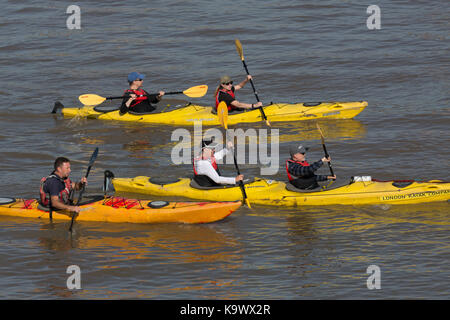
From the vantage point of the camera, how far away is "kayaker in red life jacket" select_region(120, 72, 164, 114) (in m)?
15.4

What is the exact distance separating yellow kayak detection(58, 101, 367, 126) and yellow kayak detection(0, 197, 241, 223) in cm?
507

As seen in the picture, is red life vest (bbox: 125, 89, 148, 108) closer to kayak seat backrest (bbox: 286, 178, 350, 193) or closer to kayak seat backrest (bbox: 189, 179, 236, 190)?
kayak seat backrest (bbox: 189, 179, 236, 190)

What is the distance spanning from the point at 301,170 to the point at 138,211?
239 centimetres

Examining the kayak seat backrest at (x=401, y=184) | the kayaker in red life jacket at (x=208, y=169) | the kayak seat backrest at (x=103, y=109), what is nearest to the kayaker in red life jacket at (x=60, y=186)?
the kayaker in red life jacket at (x=208, y=169)

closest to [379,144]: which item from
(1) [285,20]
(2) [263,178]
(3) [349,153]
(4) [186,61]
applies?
(3) [349,153]

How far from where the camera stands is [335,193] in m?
10.9

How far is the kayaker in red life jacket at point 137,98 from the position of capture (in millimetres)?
15430

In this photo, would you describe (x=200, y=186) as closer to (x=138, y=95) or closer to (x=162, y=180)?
(x=162, y=180)

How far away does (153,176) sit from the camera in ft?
41.3

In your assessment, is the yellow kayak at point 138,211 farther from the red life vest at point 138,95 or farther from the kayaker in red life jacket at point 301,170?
the red life vest at point 138,95

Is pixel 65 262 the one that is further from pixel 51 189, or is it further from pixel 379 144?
pixel 379 144

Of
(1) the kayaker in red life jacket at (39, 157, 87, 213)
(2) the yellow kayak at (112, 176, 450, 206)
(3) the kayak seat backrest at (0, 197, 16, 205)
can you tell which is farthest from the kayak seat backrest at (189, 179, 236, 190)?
(3) the kayak seat backrest at (0, 197, 16, 205)

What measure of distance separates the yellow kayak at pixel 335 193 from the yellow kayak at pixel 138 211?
775mm

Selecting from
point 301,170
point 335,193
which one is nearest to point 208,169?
point 301,170
